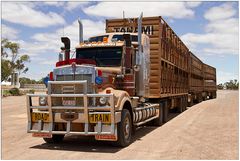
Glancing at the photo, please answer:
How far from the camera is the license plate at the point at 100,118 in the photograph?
795cm

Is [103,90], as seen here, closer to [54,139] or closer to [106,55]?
[106,55]

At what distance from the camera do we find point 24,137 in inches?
400

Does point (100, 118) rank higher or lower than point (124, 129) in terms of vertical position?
higher

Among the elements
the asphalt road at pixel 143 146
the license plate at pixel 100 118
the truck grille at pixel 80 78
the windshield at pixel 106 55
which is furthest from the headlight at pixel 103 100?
the windshield at pixel 106 55

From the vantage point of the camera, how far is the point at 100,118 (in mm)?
7988

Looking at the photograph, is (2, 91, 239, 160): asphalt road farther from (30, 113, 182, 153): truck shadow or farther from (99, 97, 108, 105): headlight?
(99, 97, 108, 105): headlight

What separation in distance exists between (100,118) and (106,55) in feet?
7.71

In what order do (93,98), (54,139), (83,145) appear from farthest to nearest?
(54,139)
(83,145)
(93,98)

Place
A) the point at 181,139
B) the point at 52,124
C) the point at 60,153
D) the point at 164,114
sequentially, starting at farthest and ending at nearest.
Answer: the point at 164,114, the point at 181,139, the point at 52,124, the point at 60,153

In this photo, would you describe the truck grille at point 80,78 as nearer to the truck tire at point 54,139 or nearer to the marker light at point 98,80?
the marker light at point 98,80

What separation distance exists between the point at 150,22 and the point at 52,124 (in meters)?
6.36

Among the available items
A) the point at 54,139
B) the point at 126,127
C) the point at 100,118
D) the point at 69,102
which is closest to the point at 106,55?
the point at 69,102

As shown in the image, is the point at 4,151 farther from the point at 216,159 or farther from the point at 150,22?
the point at 150,22

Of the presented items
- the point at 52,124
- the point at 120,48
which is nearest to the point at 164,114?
the point at 120,48
